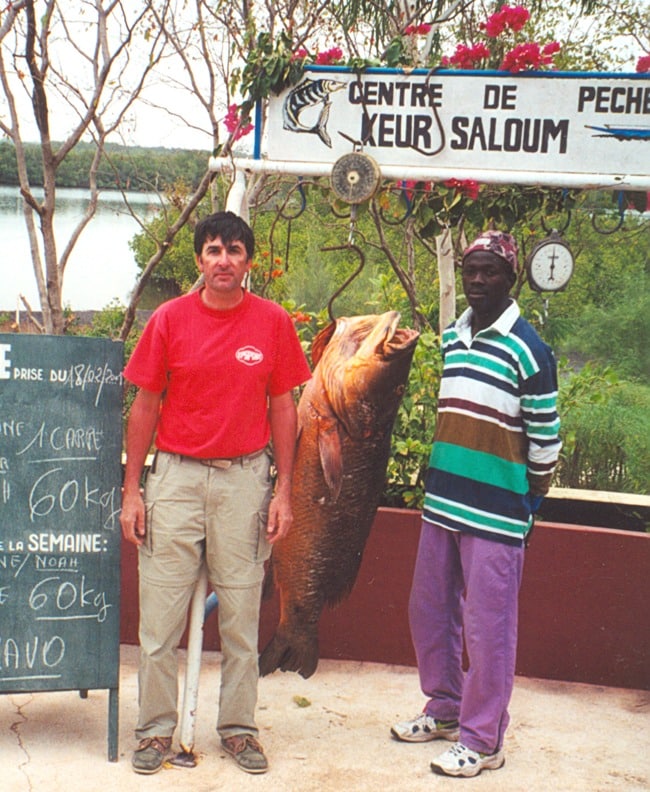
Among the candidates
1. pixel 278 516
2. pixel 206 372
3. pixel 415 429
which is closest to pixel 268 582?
pixel 278 516

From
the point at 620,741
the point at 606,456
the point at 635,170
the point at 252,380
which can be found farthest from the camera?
the point at 606,456

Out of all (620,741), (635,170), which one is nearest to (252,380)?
(635,170)

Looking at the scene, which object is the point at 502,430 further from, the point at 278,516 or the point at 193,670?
the point at 193,670

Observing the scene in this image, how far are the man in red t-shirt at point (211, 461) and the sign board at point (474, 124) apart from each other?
66 centimetres

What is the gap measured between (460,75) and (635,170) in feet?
2.46

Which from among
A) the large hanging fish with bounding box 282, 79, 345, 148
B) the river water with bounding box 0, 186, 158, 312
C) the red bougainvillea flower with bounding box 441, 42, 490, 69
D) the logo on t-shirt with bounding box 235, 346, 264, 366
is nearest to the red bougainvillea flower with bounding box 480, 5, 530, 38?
the red bougainvillea flower with bounding box 441, 42, 490, 69

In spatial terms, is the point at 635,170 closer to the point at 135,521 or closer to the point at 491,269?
the point at 491,269

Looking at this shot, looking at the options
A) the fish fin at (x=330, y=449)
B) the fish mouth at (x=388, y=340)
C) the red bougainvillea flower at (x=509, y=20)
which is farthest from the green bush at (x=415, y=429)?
the red bougainvillea flower at (x=509, y=20)

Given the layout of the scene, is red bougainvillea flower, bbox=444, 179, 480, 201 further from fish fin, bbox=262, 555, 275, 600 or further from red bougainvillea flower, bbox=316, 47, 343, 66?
fish fin, bbox=262, 555, 275, 600

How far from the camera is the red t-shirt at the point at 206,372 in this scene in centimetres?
332

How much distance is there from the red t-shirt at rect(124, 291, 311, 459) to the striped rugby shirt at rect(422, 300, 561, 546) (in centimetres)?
72

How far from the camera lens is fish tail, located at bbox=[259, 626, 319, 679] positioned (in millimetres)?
3697

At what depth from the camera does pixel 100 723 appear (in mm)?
3879

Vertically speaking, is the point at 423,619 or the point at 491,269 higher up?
the point at 491,269
